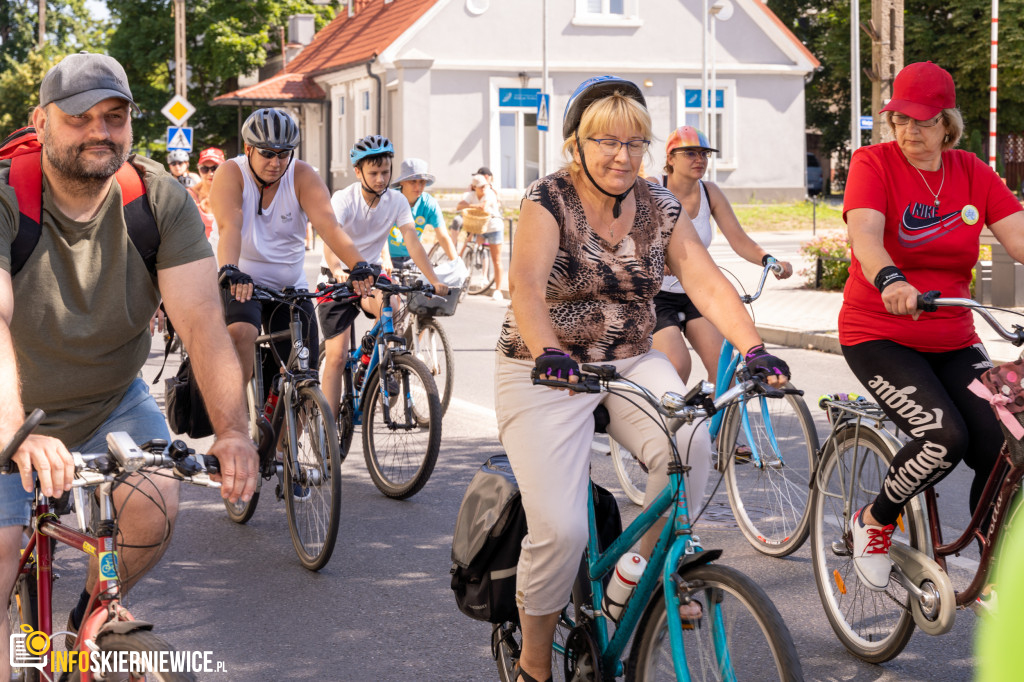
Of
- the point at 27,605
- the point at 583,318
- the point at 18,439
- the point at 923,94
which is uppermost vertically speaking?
the point at 923,94

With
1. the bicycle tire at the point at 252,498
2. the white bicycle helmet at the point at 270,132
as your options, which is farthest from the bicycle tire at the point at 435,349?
the white bicycle helmet at the point at 270,132

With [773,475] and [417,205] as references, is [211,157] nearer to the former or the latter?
[417,205]

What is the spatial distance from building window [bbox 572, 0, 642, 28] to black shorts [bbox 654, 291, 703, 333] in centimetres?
3277

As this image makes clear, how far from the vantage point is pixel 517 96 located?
3722cm

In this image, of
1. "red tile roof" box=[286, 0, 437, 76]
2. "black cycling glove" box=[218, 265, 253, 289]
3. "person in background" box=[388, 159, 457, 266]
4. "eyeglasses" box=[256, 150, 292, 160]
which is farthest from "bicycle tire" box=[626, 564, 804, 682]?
"red tile roof" box=[286, 0, 437, 76]

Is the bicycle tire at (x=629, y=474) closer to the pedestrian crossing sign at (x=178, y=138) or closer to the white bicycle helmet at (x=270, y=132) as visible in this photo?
the white bicycle helmet at (x=270, y=132)

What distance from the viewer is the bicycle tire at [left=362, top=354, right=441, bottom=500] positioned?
22.6 feet

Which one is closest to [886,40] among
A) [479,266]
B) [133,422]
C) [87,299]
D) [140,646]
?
[479,266]

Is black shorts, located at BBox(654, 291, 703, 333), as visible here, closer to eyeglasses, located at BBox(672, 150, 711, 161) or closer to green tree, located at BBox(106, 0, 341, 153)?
eyeglasses, located at BBox(672, 150, 711, 161)

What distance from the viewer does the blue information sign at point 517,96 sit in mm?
37125

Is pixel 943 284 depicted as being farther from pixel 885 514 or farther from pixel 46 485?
pixel 46 485

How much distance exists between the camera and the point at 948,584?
408 cm

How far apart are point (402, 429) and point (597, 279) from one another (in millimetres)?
3485

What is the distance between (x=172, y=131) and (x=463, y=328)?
1695 cm
